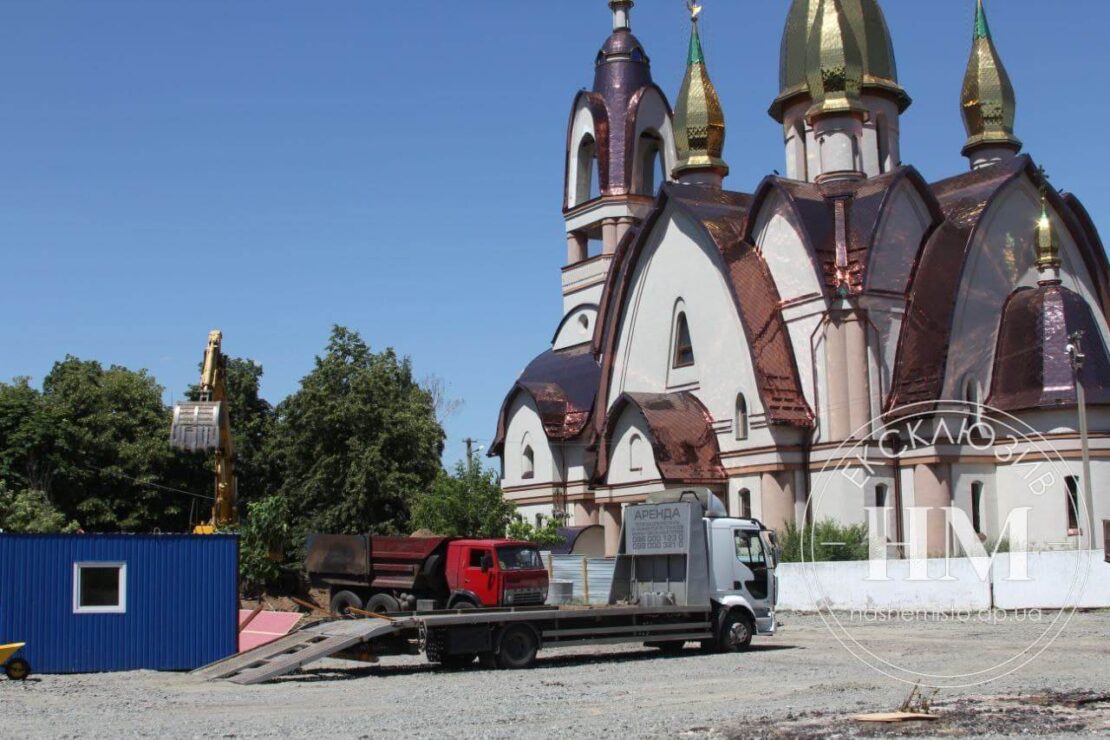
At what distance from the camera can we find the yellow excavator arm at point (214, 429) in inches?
1120

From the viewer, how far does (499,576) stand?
23.1 m

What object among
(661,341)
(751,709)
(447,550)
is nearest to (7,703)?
(751,709)

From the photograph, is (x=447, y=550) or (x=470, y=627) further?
(x=447, y=550)

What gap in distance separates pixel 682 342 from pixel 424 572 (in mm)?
18000

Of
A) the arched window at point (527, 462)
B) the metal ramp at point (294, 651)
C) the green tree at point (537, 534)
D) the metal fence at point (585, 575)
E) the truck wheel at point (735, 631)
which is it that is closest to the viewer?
the metal ramp at point (294, 651)

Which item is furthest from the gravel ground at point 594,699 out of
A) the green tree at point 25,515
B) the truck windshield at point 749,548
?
the green tree at point 25,515

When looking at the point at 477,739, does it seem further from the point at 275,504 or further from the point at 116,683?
the point at 275,504

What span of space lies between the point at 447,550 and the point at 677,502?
194 inches

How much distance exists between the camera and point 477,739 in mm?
11742

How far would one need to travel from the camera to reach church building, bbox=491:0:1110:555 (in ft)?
117

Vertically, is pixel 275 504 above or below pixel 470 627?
above

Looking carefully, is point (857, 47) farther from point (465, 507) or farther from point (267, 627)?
point (267, 627)

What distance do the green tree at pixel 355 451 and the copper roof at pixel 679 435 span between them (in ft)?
28.8

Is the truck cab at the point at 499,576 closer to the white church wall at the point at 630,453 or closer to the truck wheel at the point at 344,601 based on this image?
the truck wheel at the point at 344,601
